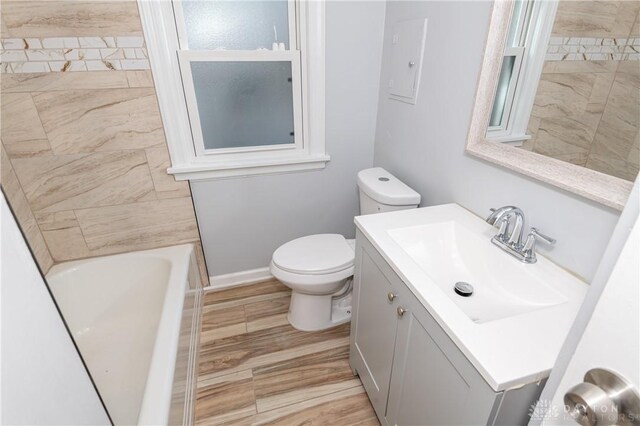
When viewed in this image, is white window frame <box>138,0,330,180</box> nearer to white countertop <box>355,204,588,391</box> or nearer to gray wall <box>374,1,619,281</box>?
gray wall <box>374,1,619,281</box>

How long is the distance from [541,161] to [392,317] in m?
0.69

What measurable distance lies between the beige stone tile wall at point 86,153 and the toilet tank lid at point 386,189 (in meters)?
1.01

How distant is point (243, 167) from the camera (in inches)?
74.0

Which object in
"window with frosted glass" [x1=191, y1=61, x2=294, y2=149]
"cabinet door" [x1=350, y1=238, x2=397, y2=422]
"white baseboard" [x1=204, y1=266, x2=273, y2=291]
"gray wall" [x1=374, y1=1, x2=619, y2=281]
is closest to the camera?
"gray wall" [x1=374, y1=1, x2=619, y2=281]

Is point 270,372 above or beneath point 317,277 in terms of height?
beneath

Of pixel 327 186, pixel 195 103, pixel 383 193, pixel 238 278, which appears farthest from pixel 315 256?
pixel 195 103

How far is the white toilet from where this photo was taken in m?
1.61

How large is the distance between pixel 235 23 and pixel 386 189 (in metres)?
1.13

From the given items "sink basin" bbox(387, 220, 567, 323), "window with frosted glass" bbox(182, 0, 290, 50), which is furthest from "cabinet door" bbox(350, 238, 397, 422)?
"window with frosted glass" bbox(182, 0, 290, 50)

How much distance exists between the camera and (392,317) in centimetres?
112

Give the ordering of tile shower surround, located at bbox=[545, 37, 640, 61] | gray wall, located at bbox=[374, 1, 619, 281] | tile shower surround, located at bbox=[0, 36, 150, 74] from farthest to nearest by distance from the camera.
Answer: tile shower surround, located at bbox=[0, 36, 150, 74] < gray wall, located at bbox=[374, 1, 619, 281] < tile shower surround, located at bbox=[545, 37, 640, 61]

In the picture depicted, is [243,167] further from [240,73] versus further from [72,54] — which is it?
[72,54]

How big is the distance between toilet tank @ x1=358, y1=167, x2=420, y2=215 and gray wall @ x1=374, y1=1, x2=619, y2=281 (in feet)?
0.30

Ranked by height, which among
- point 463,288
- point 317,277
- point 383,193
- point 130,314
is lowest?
point 130,314
